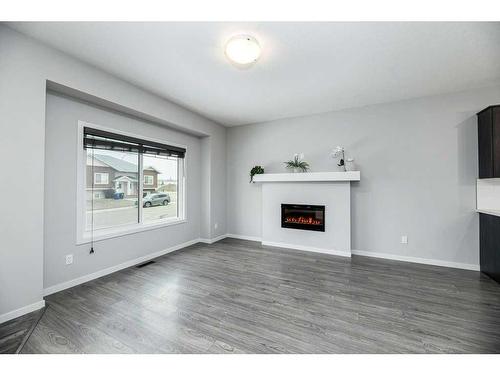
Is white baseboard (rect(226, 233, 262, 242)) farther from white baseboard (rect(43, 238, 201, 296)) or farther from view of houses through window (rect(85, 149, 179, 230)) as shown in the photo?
view of houses through window (rect(85, 149, 179, 230))

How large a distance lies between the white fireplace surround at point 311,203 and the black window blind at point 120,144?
194 cm

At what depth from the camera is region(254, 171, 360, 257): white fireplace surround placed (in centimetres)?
380

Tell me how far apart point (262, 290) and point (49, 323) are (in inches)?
80.1

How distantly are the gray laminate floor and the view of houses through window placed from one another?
0.86 metres

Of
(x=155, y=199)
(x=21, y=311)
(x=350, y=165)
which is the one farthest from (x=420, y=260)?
(x=21, y=311)

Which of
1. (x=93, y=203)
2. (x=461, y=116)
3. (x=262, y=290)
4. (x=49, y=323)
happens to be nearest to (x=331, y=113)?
(x=461, y=116)

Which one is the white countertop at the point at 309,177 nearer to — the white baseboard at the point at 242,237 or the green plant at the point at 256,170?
the green plant at the point at 256,170

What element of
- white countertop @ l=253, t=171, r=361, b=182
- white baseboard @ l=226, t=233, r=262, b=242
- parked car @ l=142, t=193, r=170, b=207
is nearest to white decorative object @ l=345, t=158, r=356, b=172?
white countertop @ l=253, t=171, r=361, b=182

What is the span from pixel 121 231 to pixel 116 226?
0.12 meters

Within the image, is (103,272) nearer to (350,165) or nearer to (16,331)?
(16,331)

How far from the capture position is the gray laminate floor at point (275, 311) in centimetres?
162
